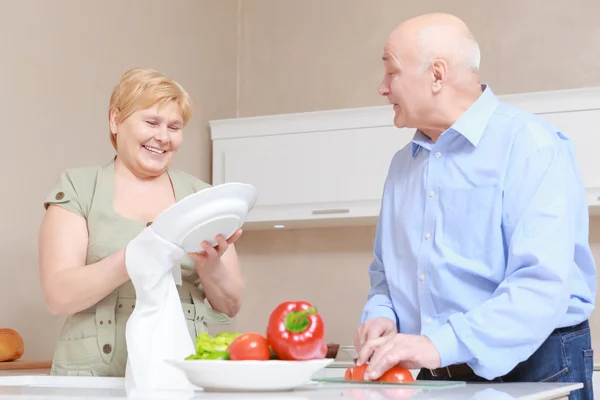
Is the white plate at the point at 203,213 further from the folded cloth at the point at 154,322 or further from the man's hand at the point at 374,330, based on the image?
the man's hand at the point at 374,330

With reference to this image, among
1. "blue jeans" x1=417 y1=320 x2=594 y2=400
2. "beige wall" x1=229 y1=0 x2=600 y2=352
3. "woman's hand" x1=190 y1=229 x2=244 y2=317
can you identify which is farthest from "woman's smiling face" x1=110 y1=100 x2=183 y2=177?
"beige wall" x1=229 y1=0 x2=600 y2=352

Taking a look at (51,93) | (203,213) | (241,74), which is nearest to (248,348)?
(203,213)

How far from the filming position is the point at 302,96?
14.8 feet

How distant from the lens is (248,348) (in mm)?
1231

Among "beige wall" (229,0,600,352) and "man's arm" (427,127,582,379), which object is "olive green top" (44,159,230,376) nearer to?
"man's arm" (427,127,582,379)

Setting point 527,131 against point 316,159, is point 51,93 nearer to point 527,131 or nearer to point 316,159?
point 316,159

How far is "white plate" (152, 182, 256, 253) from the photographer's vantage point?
1427 mm

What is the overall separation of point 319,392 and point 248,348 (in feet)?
0.42

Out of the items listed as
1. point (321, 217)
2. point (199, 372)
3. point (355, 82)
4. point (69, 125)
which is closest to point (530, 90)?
point (355, 82)

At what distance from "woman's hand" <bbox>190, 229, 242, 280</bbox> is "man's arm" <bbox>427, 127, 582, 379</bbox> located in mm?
433

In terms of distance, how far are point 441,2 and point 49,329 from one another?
2447mm

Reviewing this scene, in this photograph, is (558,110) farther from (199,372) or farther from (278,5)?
(199,372)

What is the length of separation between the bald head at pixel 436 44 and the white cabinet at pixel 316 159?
1974mm

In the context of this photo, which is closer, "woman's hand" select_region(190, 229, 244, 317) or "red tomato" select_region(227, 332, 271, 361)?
"red tomato" select_region(227, 332, 271, 361)
